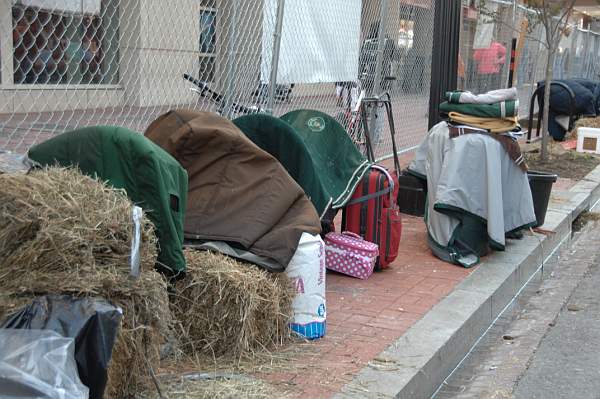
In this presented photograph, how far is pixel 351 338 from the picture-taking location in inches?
172

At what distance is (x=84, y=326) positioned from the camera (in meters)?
2.60

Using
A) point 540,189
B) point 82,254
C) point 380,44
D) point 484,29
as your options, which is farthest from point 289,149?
point 484,29

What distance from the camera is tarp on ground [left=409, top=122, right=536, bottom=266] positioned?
606 centimetres

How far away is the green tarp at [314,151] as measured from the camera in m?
4.89

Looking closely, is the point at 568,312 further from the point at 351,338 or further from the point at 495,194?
the point at 351,338

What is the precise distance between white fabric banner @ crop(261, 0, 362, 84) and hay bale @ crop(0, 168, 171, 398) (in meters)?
3.15

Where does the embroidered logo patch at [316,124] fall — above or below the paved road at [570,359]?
above

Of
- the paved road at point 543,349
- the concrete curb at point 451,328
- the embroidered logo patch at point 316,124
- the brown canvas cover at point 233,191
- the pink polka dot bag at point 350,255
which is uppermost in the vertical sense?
the embroidered logo patch at point 316,124

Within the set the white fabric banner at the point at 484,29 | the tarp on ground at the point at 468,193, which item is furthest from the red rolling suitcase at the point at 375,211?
the white fabric banner at the point at 484,29

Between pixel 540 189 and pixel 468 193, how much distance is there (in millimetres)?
1427

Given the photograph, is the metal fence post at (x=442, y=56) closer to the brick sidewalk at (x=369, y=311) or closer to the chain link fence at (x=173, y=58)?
the chain link fence at (x=173, y=58)

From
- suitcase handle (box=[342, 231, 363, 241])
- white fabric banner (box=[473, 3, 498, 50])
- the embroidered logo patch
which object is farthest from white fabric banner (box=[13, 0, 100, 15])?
white fabric banner (box=[473, 3, 498, 50])

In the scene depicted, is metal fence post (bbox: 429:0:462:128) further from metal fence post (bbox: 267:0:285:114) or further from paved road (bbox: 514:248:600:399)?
paved road (bbox: 514:248:600:399)

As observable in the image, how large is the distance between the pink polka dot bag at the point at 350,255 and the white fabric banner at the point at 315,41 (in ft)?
4.64
